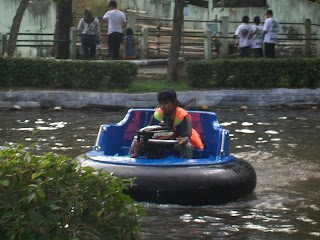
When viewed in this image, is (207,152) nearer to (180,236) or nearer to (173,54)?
(180,236)

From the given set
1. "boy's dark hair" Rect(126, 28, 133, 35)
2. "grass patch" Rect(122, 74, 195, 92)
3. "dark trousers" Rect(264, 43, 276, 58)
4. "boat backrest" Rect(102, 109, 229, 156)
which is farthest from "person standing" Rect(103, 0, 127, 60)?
"boat backrest" Rect(102, 109, 229, 156)

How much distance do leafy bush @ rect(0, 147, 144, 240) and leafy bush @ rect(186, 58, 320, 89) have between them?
466 inches

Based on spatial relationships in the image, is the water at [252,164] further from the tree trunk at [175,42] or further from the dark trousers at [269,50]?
the dark trousers at [269,50]

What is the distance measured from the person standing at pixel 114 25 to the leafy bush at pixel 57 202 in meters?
13.0

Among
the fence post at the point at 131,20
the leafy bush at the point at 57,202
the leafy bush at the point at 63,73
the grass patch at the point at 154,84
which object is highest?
the fence post at the point at 131,20

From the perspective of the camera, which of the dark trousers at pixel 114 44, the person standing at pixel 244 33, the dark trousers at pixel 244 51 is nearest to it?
the dark trousers at pixel 114 44

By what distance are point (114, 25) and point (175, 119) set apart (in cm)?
955

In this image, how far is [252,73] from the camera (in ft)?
52.4

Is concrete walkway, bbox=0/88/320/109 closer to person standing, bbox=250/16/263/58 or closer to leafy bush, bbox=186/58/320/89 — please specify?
leafy bush, bbox=186/58/320/89

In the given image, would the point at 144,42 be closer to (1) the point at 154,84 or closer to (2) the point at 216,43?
(2) the point at 216,43

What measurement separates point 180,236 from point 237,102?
371 inches

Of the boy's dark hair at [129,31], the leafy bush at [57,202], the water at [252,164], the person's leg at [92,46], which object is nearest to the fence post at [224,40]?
the boy's dark hair at [129,31]

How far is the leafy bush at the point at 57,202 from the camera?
12.4 ft

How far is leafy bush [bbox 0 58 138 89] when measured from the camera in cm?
1575
